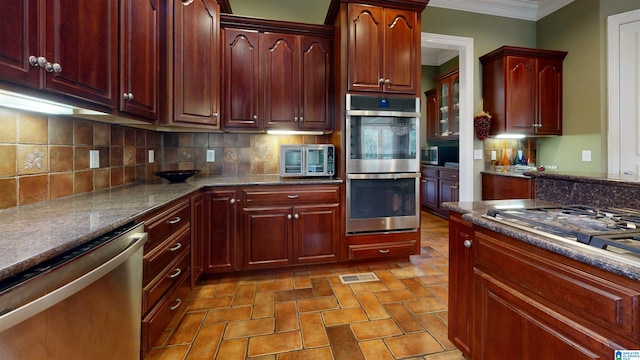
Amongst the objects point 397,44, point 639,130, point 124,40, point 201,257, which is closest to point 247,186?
point 201,257

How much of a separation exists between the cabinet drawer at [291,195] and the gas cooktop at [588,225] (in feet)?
5.05

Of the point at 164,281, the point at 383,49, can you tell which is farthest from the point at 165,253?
the point at 383,49

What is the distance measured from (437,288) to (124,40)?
2.81 metres

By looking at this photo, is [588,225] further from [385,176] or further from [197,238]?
[197,238]

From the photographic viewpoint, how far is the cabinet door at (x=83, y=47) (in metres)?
1.11

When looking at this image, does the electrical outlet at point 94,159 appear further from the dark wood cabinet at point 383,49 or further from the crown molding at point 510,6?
the crown molding at point 510,6

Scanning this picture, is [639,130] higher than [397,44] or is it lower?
lower

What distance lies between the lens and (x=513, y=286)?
1029mm

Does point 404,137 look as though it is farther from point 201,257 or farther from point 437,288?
point 201,257

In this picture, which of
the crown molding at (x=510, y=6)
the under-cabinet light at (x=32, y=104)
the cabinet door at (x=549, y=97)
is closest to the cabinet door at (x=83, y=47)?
the under-cabinet light at (x=32, y=104)

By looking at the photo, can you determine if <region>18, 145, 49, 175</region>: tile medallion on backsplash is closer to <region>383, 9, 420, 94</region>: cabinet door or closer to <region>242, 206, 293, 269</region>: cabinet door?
<region>242, 206, 293, 269</region>: cabinet door

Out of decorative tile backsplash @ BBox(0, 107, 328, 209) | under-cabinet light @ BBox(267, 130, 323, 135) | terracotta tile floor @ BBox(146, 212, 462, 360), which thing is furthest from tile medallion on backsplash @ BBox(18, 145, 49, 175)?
under-cabinet light @ BBox(267, 130, 323, 135)

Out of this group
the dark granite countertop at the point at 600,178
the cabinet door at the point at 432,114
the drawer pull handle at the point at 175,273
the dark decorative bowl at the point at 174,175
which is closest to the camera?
the dark granite countertop at the point at 600,178

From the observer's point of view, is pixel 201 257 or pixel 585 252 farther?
pixel 201 257
